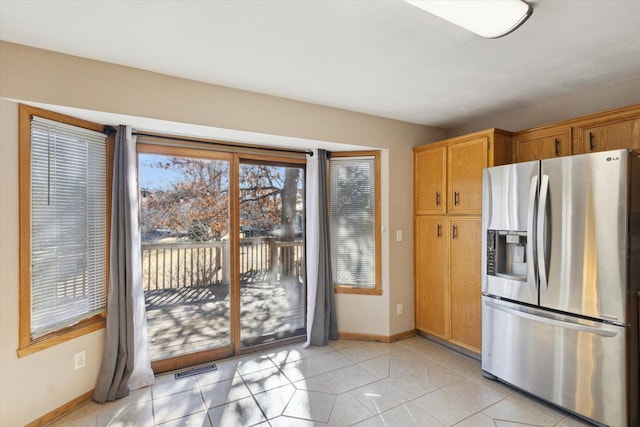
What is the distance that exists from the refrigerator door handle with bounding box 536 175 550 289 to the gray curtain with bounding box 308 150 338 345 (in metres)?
1.97

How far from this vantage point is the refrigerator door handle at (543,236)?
7.34 feet

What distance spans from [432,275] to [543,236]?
134cm

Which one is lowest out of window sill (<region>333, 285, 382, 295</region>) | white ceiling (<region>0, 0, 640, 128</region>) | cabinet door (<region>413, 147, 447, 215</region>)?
window sill (<region>333, 285, 382, 295</region>)

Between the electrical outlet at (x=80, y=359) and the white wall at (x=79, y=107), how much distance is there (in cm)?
3

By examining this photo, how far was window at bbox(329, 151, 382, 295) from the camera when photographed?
3.56 m

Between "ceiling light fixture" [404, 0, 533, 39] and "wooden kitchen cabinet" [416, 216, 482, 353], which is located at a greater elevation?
"ceiling light fixture" [404, 0, 533, 39]

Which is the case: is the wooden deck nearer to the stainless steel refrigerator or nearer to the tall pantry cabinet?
the tall pantry cabinet

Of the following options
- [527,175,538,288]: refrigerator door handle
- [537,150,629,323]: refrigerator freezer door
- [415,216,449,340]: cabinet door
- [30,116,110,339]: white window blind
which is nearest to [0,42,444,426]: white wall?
[30,116,110,339]: white window blind

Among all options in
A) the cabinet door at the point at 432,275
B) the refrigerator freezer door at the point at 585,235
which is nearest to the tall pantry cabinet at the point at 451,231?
the cabinet door at the point at 432,275

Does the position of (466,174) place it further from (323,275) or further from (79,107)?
(79,107)

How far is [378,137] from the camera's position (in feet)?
11.2

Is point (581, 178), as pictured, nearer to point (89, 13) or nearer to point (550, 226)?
point (550, 226)

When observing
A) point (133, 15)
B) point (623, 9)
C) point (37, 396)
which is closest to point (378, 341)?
point (37, 396)

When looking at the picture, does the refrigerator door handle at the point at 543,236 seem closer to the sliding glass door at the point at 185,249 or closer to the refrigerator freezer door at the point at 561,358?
the refrigerator freezer door at the point at 561,358
